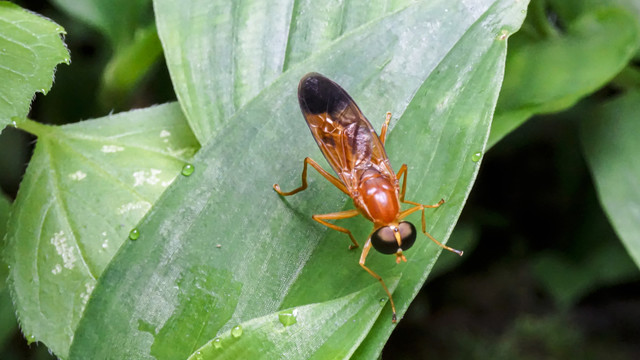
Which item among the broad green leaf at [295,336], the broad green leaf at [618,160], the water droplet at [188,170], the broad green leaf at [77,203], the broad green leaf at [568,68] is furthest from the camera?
the broad green leaf at [618,160]

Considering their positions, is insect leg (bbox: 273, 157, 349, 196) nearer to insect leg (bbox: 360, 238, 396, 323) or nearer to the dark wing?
the dark wing

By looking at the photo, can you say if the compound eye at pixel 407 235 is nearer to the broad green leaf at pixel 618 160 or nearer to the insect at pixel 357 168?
the insect at pixel 357 168

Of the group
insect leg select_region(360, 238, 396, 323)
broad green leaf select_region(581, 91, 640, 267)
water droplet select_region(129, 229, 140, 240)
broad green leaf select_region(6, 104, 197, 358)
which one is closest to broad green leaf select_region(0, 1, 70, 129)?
broad green leaf select_region(6, 104, 197, 358)

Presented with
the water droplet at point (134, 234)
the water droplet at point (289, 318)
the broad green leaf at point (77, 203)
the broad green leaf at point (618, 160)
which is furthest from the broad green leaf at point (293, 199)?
the broad green leaf at point (618, 160)

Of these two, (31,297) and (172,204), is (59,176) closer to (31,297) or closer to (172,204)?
(31,297)

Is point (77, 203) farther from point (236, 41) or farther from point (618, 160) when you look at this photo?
point (618, 160)

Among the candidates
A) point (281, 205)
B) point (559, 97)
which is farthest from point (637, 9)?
point (281, 205)

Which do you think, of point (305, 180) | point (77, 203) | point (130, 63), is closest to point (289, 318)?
point (305, 180)
